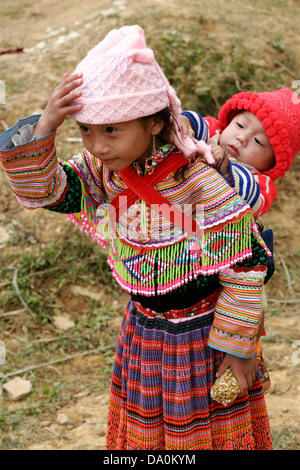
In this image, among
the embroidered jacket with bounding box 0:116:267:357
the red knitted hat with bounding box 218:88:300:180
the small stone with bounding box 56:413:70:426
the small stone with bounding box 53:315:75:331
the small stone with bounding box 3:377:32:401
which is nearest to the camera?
the embroidered jacket with bounding box 0:116:267:357

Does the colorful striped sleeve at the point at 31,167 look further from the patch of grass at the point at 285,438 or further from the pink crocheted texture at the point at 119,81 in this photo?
the patch of grass at the point at 285,438

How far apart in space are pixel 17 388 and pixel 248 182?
2224 millimetres

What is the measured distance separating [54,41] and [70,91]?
4478 mm

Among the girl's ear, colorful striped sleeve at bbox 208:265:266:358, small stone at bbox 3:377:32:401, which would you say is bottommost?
small stone at bbox 3:377:32:401

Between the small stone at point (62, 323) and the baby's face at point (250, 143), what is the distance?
2.32m

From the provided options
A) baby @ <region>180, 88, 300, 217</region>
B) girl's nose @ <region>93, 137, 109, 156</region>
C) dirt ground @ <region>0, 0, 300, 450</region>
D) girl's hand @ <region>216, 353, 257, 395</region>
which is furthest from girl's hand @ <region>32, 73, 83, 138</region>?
dirt ground @ <region>0, 0, 300, 450</region>

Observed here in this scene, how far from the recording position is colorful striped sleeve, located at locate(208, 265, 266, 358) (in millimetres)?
1637

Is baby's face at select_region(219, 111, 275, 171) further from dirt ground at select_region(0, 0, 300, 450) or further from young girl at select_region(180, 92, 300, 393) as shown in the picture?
dirt ground at select_region(0, 0, 300, 450)

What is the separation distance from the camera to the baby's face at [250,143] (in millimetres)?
1750

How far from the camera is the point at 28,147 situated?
152 centimetres

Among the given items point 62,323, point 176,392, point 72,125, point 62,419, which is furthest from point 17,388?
point 72,125

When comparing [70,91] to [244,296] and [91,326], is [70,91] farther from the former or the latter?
[91,326]

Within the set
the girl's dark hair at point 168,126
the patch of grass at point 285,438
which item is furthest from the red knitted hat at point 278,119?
the patch of grass at point 285,438

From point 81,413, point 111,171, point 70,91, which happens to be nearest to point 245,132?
point 111,171
